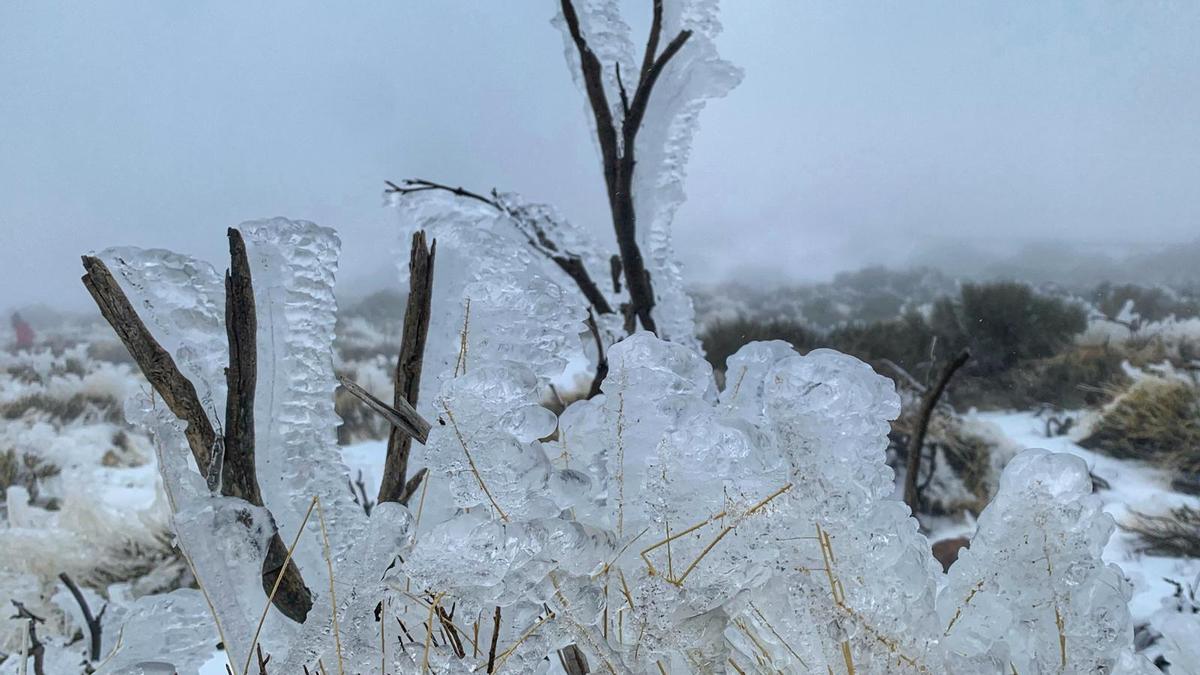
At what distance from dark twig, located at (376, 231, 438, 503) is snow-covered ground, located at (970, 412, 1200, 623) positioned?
155 centimetres

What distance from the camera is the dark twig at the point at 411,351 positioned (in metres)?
0.42

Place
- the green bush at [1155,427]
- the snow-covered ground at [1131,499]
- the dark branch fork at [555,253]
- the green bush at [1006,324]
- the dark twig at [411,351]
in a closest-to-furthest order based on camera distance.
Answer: the dark twig at [411,351] < the dark branch fork at [555,253] < the snow-covered ground at [1131,499] < the green bush at [1155,427] < the green bush at [1006,324]

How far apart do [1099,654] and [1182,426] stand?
3157 millimetres

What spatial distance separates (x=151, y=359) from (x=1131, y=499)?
10.1 feet

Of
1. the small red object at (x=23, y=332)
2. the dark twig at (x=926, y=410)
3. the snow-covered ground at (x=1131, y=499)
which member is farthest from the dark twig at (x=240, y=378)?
the small red object at (x=23, y=332)

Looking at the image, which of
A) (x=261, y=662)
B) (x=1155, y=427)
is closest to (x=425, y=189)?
(x=261, y=662)

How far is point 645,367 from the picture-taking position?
352 mm

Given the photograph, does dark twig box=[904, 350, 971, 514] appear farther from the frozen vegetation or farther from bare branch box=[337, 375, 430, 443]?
bare branch box=[337, 375, 430, 443]

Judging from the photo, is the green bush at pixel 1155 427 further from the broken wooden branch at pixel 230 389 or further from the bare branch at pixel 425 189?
the broken wooden branch at pixel 230 389

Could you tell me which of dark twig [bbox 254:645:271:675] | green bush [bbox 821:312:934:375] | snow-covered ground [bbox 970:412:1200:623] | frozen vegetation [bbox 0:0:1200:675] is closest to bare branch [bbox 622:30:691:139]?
frozen vegetation [bbox 0:0:1200:675]

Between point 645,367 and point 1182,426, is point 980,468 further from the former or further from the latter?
point 645,367

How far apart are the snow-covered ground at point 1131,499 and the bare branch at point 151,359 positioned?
1675 millimetres

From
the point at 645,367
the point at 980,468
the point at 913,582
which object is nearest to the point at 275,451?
the point at 645,367

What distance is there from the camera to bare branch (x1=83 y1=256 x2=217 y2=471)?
1.15ft
